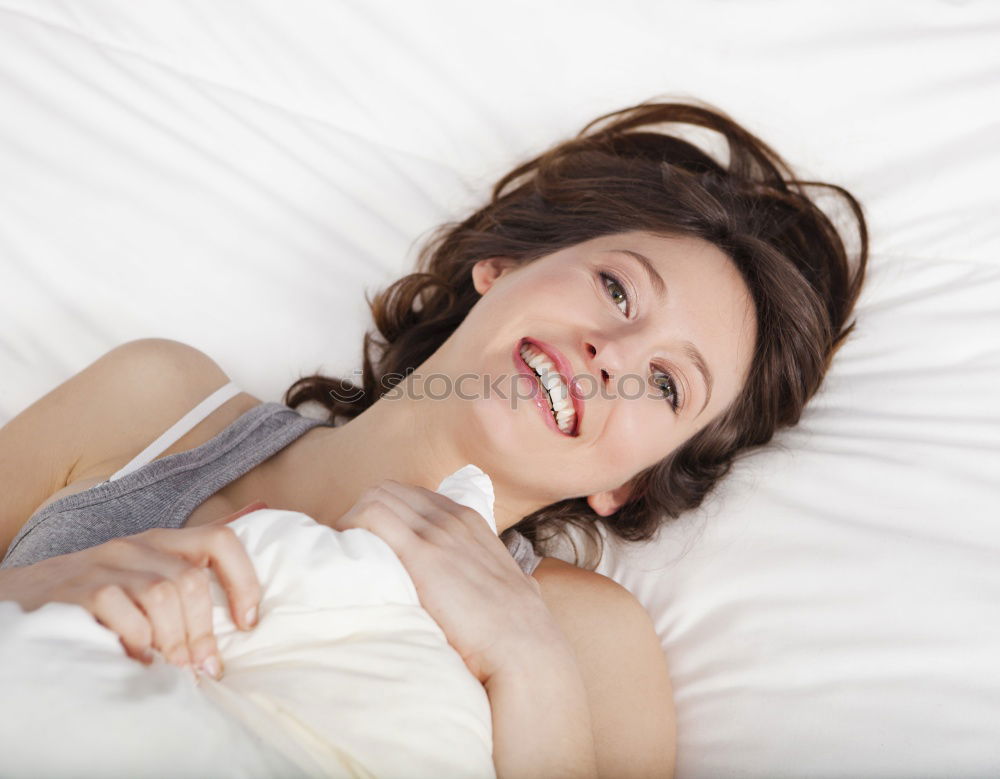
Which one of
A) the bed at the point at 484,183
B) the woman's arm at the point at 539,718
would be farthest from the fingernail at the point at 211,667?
the bed at the point at 484,183

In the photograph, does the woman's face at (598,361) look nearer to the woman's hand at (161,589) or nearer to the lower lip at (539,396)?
the lower lip at (539,396)

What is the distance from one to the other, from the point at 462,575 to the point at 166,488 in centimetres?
64

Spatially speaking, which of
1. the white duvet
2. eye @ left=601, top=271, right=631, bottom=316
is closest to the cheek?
eye @ left=601, top=271, right=631, bottom=316

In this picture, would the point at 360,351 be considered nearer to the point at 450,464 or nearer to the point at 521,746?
the point at 450,464

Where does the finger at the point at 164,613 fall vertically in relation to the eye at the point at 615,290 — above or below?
above

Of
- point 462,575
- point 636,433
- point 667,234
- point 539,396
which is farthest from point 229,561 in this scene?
point 667,234

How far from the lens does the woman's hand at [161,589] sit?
830mm

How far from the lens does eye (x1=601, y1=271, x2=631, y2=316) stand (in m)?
1.41

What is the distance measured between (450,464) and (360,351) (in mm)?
492

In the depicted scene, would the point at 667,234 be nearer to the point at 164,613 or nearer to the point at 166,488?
the point at 166,488

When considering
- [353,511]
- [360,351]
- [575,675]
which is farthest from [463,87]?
[575,675]

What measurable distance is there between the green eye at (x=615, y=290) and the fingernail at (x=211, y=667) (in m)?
0.82

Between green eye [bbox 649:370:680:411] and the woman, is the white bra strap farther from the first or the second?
green eye [bbox 649:370:680:411]

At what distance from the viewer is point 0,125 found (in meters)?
1.80
